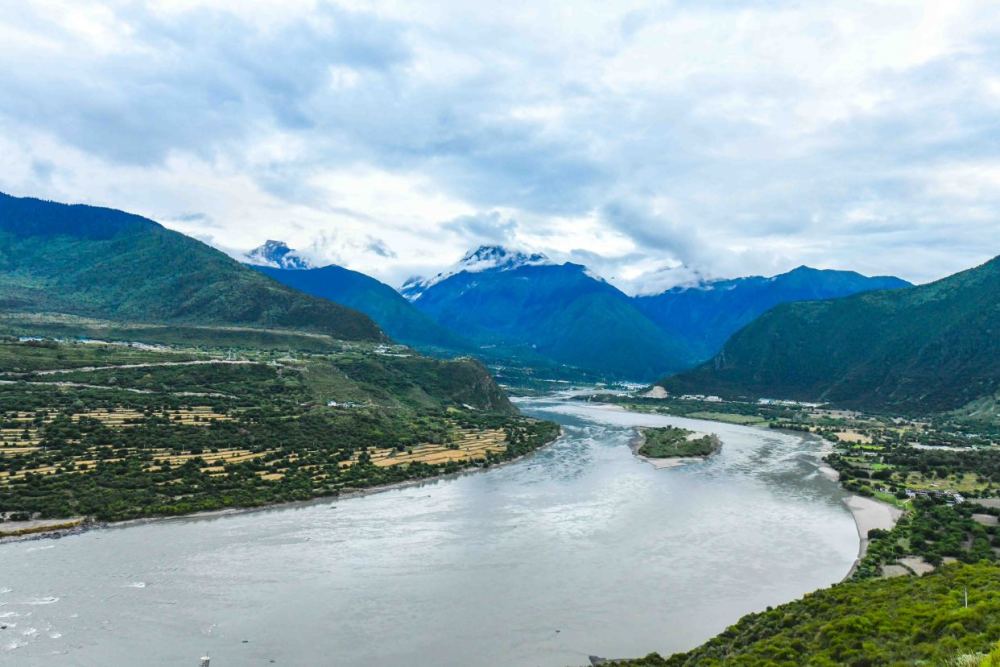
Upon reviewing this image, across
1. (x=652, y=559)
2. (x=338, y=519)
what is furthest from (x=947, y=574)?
(x=338, y=519)

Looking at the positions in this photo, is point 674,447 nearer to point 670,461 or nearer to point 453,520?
point 670,461

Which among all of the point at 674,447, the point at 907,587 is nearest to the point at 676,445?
the point at 674,447

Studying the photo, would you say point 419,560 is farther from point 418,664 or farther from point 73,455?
point 73,455

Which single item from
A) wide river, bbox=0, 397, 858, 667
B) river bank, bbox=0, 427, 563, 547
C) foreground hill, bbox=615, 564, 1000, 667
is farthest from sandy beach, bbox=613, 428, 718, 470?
foreground hill, bbox=615, 564, 1000, 667

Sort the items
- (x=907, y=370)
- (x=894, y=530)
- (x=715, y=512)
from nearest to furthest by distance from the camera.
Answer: (x=894, y=530) < (x=715, y=512) < (x=907, y=370)

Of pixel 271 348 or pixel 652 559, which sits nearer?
pixel 652 559

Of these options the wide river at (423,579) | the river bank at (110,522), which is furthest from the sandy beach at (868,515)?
the river bank at (110,522)
